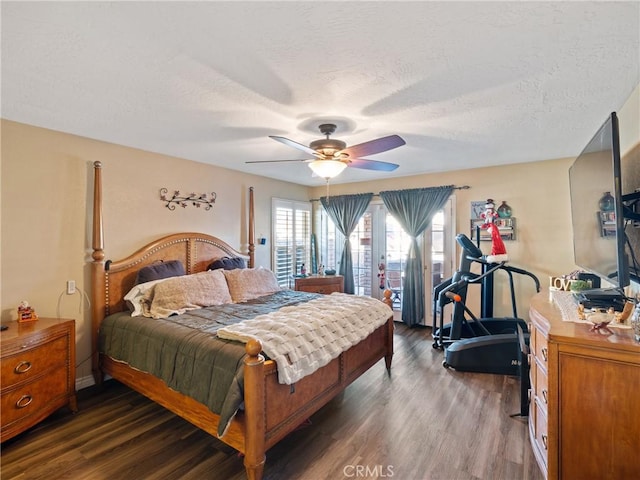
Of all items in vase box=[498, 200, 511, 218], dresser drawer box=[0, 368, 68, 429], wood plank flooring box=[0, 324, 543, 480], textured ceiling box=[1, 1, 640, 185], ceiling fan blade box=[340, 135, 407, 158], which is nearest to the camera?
textured ceiling box=[1, 1, 640, 185]

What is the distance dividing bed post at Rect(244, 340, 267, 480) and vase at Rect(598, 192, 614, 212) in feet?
6.99

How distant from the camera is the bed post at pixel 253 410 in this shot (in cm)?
178

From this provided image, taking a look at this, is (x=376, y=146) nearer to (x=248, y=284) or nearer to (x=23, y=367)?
(x=248, y=284)

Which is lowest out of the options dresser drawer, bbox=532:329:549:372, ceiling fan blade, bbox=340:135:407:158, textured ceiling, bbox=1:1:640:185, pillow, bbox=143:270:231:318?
dresser drawer, bbox=532:329:549:372

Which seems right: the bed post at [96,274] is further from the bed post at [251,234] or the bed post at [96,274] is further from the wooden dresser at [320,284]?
the wooden dresser at [320,284]

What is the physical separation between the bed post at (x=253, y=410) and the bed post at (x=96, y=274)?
6.94 ft

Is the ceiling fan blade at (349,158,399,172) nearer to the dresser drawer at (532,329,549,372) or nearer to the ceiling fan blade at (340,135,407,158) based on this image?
the ceiling fan blade at (340,135,407,158)

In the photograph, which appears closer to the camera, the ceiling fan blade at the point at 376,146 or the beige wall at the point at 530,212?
the ceiling fan blade at the point at 376,146

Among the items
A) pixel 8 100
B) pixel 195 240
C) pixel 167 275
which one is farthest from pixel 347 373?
pixel 8 100

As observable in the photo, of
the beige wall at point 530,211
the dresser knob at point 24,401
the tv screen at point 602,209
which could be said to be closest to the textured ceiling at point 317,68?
the tv screen at point 602,209

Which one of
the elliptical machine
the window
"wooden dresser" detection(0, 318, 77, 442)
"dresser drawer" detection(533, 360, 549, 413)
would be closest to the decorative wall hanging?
the window

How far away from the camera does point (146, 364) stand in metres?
2.43

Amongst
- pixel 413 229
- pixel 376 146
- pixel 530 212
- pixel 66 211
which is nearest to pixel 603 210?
pixel 376 146

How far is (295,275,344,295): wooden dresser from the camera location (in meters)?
4.76
